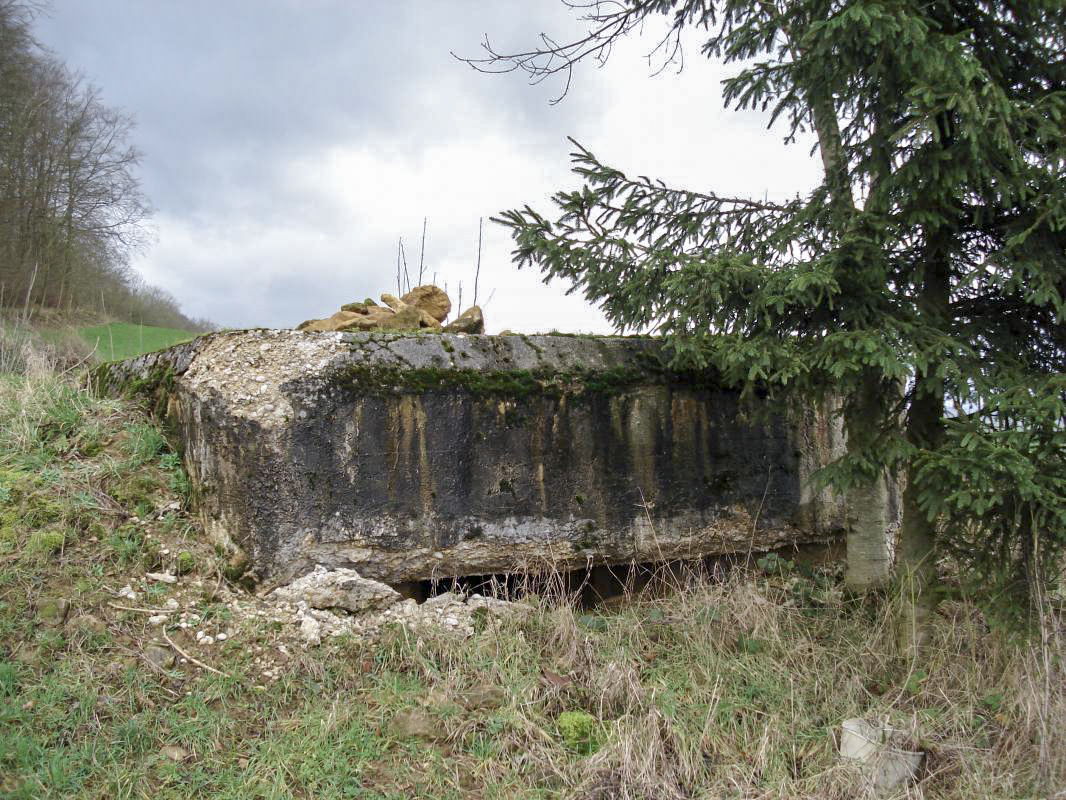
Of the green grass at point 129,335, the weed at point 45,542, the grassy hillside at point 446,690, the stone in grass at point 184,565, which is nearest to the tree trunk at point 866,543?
the grassy hillside at point 446,690

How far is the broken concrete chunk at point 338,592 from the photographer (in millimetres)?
3799

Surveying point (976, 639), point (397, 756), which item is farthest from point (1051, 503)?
point (397, 756)

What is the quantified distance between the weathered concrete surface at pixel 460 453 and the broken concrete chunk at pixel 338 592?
2.9 inches

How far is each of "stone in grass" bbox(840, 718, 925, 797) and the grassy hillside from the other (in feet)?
0.20

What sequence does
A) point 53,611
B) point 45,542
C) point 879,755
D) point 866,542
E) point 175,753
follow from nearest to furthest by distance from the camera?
point 175,753 → point 879,755 → point 53,611 → point 45,542 → point 866,542

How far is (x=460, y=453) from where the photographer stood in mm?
4152

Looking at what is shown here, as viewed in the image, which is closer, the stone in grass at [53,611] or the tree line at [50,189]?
the stone in grass at [53,611]

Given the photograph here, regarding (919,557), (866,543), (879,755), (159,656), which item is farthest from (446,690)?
(866,543)

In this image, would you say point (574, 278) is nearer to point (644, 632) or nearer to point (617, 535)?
point (617, 535)

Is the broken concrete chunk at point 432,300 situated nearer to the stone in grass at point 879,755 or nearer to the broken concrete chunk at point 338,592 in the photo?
the broken concrete chunk at point 338,592

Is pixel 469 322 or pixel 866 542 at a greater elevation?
pixel 469 322

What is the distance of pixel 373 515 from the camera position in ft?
13.1

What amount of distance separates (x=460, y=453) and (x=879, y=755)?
2449 millimetres

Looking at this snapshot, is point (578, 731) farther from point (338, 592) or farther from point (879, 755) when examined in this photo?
point (338, 592)
